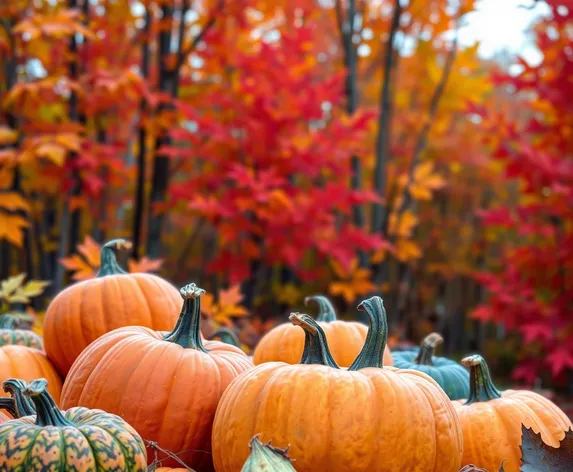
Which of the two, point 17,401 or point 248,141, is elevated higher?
point 248,141

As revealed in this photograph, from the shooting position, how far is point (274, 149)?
16.0 ft

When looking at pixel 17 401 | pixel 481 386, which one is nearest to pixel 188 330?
pixel 17 401

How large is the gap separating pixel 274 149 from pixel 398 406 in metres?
3.52

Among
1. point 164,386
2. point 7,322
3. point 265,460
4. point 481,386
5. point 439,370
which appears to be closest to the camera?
point 265,460

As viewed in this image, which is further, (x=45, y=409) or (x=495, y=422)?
(x=495, y=422)

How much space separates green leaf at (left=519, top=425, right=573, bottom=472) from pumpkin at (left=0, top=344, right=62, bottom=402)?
1.31 meters

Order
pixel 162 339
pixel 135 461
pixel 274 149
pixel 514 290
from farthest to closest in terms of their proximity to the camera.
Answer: pixel 514 290 < pixel 274 149 < pixel 162 339 < pixel 135 461

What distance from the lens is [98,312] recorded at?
7.11 ft

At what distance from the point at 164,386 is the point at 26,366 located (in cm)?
60

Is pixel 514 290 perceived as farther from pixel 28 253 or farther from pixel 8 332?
pixel 8 332

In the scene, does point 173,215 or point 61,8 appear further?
point 173,215

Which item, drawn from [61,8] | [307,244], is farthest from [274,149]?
[61,8]

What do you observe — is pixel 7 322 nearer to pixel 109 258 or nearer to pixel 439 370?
pixel 109 258

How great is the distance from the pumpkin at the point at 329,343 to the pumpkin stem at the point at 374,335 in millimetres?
506
